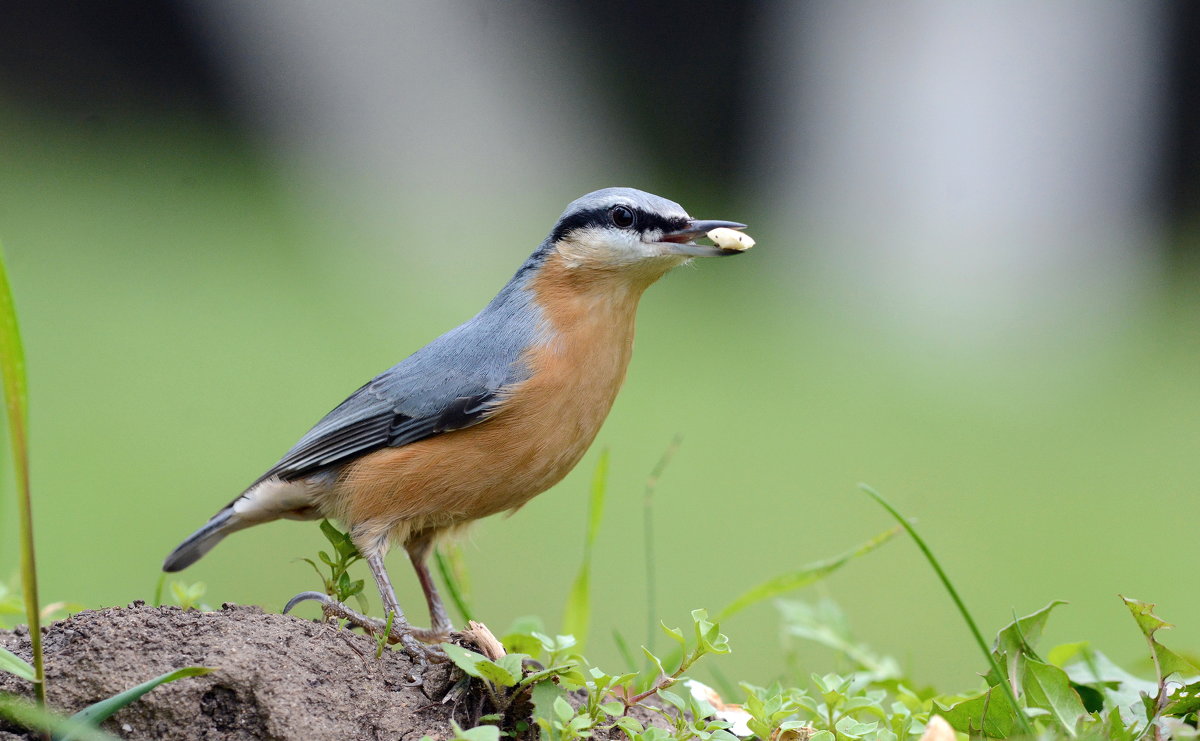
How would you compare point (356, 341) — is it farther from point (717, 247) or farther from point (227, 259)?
point (717, 247)

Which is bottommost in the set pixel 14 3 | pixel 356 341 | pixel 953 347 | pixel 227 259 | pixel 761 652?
pixel 761 652

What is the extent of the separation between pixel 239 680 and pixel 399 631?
1.95 ft

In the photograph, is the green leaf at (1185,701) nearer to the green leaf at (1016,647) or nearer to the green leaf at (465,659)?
the green leaf at (1016,647)

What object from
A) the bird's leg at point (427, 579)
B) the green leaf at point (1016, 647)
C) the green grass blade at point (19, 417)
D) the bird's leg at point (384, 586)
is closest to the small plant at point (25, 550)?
the green grass blade at point (19, 417)

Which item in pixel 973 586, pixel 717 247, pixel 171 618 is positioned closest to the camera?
pixel 171 618

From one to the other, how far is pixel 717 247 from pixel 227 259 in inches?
302

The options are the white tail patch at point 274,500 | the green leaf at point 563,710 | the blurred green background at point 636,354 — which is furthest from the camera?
the blurred green background at point 636,354

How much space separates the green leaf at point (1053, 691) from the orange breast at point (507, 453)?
1.53 m

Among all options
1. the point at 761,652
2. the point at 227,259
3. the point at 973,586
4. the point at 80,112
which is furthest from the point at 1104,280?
the point at 80,112

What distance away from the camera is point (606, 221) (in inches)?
148

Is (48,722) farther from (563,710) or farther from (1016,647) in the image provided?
(1016,647)

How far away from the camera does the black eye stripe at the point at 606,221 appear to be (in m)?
3.71

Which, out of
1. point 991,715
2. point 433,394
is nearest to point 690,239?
point 433,394

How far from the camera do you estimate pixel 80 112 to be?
1174cm
